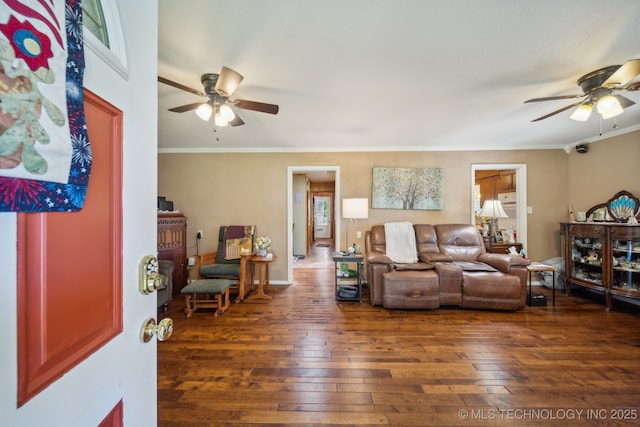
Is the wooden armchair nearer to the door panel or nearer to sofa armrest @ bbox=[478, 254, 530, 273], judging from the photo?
the door panel

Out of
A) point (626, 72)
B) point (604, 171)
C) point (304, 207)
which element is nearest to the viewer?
point (626, 72)

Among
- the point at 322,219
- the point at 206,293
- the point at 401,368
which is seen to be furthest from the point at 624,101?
the point at 322,219

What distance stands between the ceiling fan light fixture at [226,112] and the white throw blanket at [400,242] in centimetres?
265

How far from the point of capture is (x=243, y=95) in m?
2.31

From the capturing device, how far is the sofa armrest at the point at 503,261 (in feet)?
9.76

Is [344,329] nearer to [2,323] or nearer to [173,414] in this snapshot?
[173,414]

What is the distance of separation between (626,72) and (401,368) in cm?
265

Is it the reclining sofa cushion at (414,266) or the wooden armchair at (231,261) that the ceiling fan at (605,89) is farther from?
the wooden armchair at (231,261)

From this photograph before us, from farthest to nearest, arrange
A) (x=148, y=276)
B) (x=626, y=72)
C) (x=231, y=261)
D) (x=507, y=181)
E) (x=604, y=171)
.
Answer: (x=507, y=181) < (x=231, y=261) < (x=604, y=171) < (x=626, y=72) < (x=148, y=276)

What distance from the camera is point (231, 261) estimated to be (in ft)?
12.3

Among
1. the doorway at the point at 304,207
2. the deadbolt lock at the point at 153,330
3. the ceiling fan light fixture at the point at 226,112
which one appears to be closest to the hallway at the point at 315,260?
the doorway at the point at 304,207

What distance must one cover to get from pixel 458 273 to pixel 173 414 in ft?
10.1

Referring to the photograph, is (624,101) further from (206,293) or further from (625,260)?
(206,293)

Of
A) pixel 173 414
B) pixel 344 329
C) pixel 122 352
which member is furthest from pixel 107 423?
pixel 344 329
